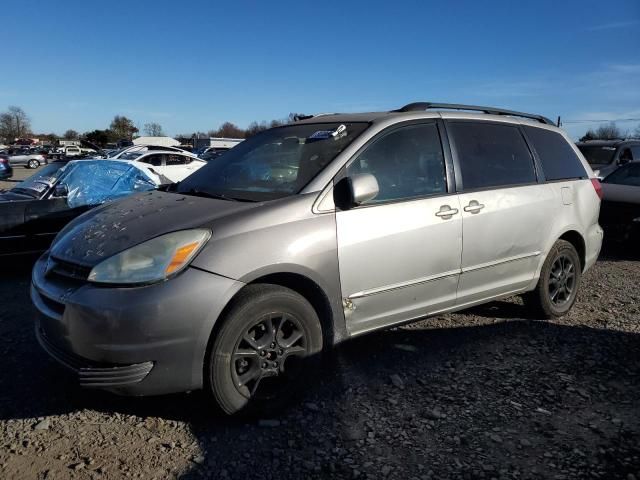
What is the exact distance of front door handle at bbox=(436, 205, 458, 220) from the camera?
3.62 metres

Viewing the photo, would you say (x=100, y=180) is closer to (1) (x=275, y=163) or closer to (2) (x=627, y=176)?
(1) (x=275, y=163)

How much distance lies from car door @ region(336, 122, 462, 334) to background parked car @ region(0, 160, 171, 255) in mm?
4211

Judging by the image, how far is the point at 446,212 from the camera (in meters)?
3.65

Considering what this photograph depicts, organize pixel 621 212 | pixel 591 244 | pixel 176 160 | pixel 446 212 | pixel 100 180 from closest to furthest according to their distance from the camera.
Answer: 1. pixel 446 212
2. pixel 591 244
3. pixel 100 180
4. pixel 621 212
5. pixel 176 160

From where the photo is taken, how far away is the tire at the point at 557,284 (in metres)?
4.57

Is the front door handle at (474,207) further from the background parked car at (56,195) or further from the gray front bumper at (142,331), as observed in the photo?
the background parked car at (56,195)

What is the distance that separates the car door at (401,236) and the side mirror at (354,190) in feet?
0.21

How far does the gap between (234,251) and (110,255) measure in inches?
25.4

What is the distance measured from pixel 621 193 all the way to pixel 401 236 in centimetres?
607

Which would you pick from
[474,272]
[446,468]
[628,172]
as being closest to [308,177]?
[474,272]

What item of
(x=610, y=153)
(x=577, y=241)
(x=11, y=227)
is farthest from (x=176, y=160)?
(x=577, y=241)

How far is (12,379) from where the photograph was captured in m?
3.43

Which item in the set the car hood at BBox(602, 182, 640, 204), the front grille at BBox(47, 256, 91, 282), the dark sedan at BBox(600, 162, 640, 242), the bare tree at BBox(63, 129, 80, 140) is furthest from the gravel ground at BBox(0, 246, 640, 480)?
the bare tree at BBox(63, 129, 80, 140)

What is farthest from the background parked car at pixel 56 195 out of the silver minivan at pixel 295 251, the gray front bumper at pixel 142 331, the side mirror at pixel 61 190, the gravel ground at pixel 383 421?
the gray front bumper at pixel 142 331
